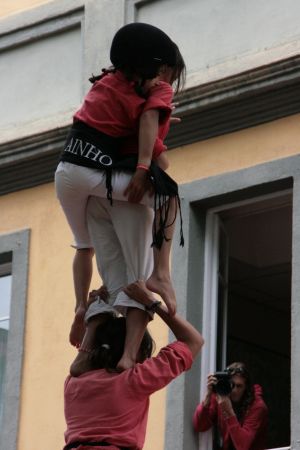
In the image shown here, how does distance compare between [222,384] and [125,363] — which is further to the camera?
[222,384]

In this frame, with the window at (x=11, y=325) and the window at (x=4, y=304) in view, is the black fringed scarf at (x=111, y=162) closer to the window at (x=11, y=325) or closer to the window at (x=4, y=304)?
the window at (x=11, y=325)

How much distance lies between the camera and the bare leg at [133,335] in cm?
837

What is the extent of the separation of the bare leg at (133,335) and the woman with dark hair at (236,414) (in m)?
2.98

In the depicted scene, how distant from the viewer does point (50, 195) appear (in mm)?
13008

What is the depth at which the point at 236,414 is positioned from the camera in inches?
453

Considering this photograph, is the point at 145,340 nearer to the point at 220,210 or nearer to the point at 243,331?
the point at 220,210

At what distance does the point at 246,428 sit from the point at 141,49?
3.63 metres

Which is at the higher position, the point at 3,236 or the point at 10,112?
the point at 10,112

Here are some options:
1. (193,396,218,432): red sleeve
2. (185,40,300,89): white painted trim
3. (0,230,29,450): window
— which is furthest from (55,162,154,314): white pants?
(0,230,29,450): window

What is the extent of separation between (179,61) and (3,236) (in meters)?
4.78

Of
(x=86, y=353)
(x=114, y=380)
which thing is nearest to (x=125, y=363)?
(x=114, y=380)

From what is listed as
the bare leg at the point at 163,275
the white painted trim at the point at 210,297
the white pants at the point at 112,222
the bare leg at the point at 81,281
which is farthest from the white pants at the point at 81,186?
the white painted trim at the point at 210,297

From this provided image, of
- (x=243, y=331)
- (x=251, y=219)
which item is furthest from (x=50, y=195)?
(x=243, y=331)

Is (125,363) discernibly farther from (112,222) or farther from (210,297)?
(210,297)
